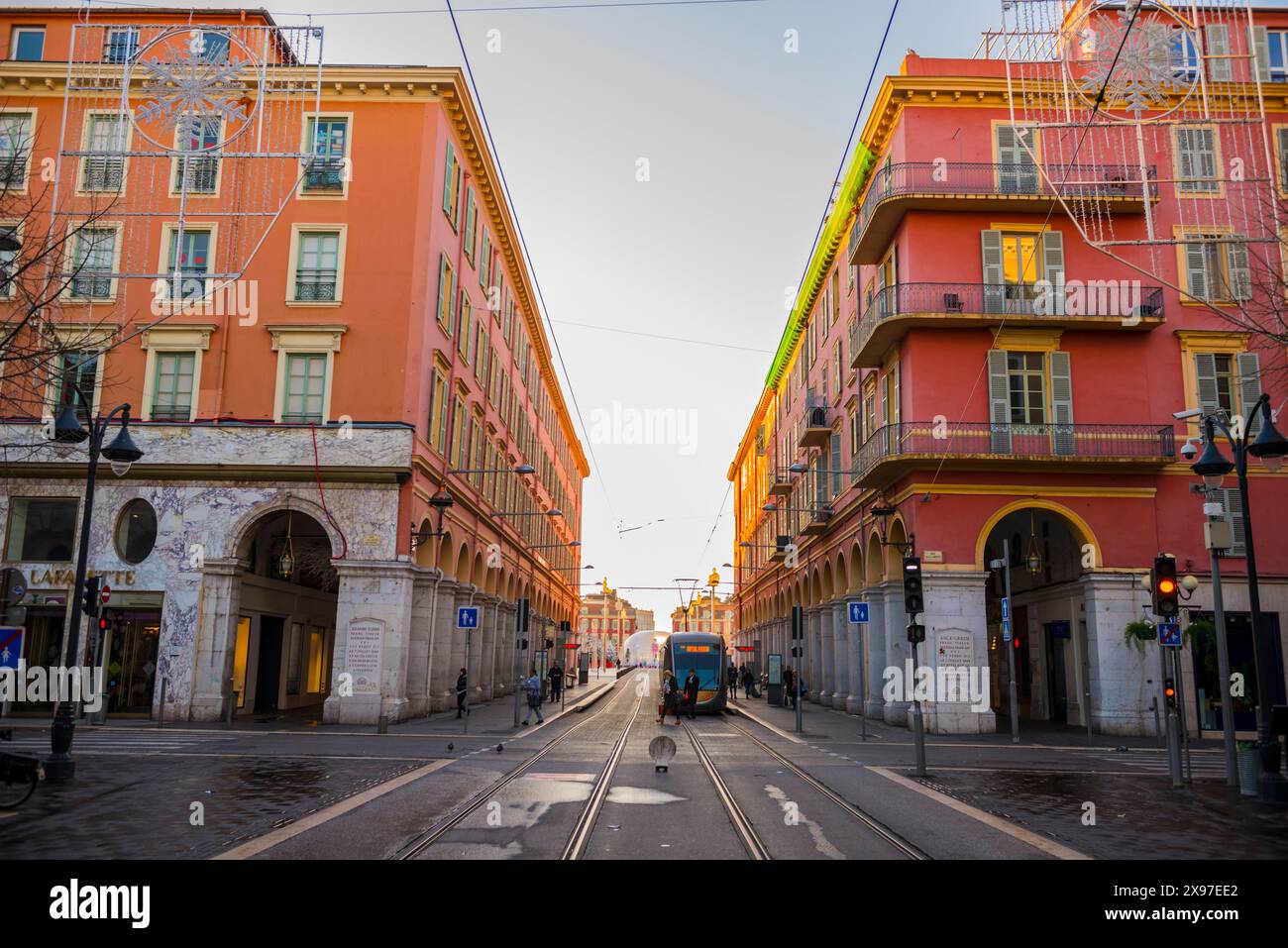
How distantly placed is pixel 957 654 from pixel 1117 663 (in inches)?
175

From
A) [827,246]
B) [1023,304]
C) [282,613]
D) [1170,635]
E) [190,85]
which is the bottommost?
[1170,635]

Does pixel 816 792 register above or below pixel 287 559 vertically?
below

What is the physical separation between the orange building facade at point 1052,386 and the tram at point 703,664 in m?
6.95

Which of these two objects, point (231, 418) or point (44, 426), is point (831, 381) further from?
point (44, 426)

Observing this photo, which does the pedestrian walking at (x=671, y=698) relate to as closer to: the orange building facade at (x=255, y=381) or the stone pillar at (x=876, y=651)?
the stone pillar at (x=876, y=651)

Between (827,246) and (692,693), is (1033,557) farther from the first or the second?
(827,246)

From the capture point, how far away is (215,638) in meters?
26.2

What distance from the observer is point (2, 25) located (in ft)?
107

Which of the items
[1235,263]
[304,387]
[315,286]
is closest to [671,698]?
[304,387]

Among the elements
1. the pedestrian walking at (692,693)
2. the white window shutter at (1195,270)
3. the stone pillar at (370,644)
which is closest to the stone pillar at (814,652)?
the pedestrian walking at (692,693)

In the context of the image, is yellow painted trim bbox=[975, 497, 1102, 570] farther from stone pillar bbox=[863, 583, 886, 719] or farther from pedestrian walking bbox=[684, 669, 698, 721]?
pedestrian walking bbox=[684, 669, 698, 721]

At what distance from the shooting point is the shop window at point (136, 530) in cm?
2698

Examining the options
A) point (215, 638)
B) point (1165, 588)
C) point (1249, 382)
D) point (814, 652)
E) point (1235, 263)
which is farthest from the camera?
point (814, 652)
